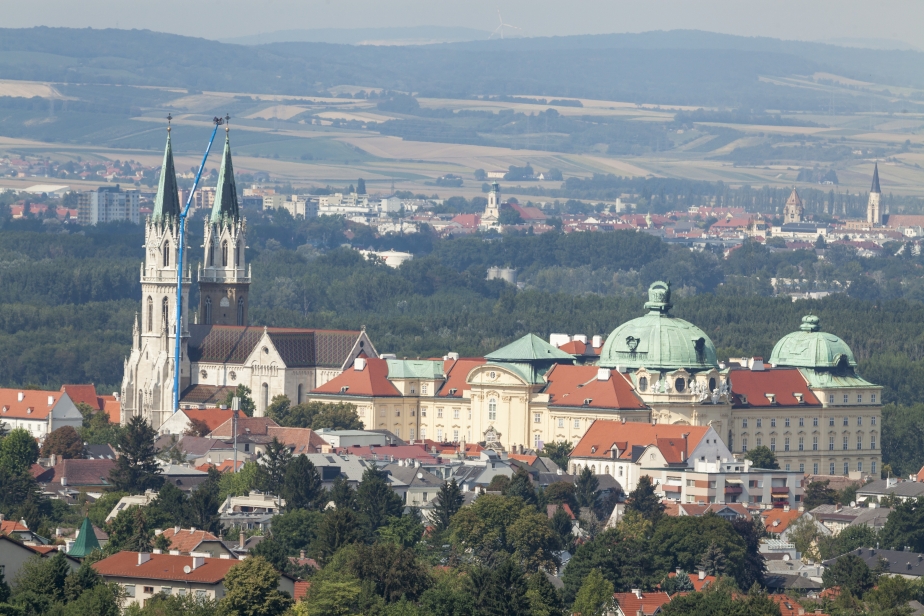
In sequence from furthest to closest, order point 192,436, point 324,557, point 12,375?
1. point 12,375
2. point 192,436
3. point 324,557

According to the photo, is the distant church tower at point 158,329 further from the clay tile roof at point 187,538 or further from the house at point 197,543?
the house at point 197,543

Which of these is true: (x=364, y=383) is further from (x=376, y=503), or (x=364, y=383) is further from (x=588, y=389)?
(x=376, y=503)

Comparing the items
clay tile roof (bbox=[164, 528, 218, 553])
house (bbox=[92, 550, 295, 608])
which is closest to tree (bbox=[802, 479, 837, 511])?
clay tile roof (bbox=[164, 528, 218, 553])

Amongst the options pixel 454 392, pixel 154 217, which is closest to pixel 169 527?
pixel 454 392

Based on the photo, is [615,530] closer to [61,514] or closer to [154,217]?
[61,514]

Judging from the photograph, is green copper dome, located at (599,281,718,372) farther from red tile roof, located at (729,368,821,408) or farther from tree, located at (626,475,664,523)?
tree, located at (626,475,664,523)

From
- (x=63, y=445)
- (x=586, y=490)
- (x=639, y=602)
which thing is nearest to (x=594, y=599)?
(x=639, y=602)
